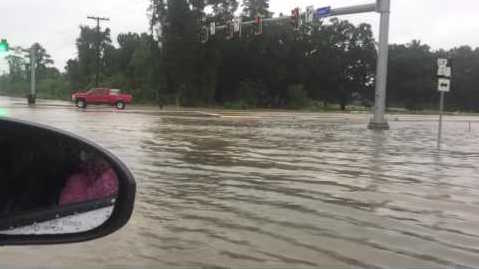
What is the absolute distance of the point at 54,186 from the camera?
2432 millimetres

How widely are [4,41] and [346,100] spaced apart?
57.9 m

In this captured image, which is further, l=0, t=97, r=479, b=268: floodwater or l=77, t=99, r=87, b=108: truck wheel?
l=77, t=99, r=87, b=108: truck wheel

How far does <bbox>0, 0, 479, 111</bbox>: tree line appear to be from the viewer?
70500mm

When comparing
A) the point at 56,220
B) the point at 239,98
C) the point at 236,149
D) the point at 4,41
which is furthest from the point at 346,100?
the point at 56,220

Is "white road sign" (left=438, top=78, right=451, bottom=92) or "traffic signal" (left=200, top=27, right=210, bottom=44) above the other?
"traffic signal" (left=200, top=27, right=210, bottom=44)

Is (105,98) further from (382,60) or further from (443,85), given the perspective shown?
(443,85)

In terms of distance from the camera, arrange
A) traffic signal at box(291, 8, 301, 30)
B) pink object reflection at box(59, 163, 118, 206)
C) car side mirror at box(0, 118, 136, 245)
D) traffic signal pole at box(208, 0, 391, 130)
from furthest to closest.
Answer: traffic signal at box(291, 8, 301, 30)
traffic signal pole at box(208, 0, 391, 130)
pink object reflection at box(59, 163, 118, 206)
car side mirror at box(0, 118, 136, 245)

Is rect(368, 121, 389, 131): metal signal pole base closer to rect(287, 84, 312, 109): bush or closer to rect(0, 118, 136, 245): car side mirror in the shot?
rect(0, 118, 136, 245): car side mirror

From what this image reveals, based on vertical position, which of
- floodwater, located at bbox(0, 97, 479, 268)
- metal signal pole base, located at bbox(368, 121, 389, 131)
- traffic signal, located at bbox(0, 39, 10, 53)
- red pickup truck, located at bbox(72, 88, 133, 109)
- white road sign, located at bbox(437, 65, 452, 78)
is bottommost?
metal signal pole base, located at bbox(368, 121, 389, 131)

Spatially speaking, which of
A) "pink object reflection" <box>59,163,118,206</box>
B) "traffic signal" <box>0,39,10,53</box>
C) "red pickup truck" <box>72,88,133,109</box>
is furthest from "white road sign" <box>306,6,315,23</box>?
"pink object reflection" <box>59,163,118,206</box>

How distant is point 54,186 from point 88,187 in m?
0.12

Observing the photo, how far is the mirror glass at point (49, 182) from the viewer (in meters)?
2.32

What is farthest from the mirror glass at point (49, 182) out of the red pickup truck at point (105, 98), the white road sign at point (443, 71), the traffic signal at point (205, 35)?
the traffic signal at point (205, 35)

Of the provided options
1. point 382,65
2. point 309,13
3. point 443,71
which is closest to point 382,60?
point 382,65
